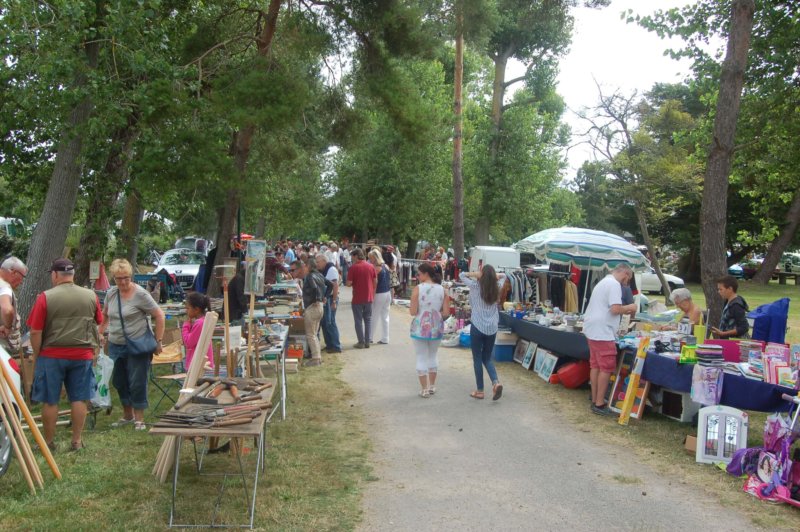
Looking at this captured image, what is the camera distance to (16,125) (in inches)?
415

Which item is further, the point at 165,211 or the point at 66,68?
the point at 165,211

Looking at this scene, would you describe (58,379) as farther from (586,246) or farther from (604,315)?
(586,246)

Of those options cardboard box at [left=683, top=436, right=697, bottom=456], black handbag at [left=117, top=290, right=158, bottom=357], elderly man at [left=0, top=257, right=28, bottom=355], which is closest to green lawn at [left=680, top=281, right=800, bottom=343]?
cardboard box at [left=683, top=436, right=697, bottom=456]

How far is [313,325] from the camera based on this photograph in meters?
11.2

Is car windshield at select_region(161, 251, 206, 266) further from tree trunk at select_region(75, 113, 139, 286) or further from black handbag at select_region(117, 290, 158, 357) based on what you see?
black handbag at select_region(117, 290, 158, 357)

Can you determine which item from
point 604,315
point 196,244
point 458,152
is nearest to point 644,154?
point 458,152

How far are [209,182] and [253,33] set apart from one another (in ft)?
13.4

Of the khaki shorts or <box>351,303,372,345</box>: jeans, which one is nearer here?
the khaki shorts

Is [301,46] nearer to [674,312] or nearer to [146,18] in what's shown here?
[146,18]

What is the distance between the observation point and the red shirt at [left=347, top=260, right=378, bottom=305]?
39.8ft

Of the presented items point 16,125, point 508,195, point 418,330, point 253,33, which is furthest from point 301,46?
point 508,195

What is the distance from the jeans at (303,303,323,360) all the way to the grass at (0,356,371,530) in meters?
3.75

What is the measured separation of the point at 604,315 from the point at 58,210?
7766mm

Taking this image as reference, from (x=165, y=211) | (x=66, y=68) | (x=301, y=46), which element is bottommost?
(x=165, y=211)
